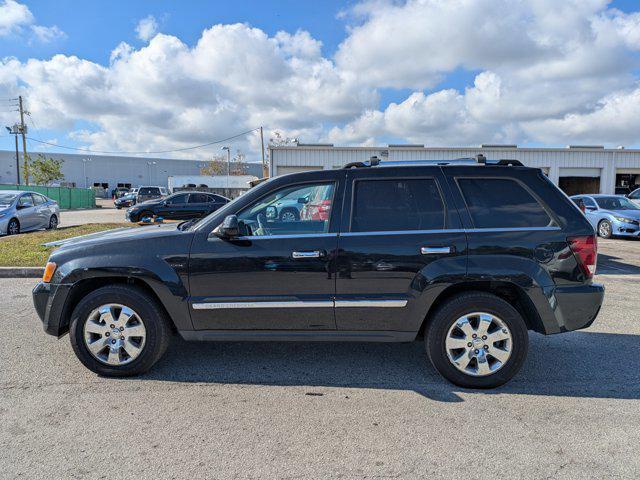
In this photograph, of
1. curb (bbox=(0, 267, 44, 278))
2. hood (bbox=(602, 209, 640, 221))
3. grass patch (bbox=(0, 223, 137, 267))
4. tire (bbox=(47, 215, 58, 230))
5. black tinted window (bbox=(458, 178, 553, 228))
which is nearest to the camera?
black tinted window (bbox=(458, 178, 553, 228))

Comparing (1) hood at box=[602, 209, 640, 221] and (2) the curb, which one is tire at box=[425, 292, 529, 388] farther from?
(1) hood at box=[602, 209, 640, 221]

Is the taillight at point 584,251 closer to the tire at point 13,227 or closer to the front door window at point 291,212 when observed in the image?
the front door window at point 291,212

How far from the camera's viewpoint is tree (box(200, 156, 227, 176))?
68.7 metres

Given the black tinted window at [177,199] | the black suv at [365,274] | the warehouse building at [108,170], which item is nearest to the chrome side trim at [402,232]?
the black suv at [365,274]

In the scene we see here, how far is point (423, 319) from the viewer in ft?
11.8

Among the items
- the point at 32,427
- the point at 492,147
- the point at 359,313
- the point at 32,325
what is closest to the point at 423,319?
the point at 359,313

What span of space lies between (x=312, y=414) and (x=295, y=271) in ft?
3.63

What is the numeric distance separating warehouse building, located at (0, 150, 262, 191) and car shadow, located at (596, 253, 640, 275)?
260 ft

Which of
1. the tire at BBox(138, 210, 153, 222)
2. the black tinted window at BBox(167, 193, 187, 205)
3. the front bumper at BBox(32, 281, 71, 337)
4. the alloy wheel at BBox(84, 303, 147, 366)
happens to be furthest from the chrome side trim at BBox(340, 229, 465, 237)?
the black tinted window at BBox(167, 193, 187, 205)

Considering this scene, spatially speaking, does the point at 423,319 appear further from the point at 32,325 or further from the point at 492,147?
the point at 492,147

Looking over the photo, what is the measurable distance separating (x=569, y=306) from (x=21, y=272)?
29.2 feet

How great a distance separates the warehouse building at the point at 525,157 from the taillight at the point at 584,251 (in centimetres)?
2011

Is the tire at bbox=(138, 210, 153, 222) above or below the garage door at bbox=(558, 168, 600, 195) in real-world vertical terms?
below

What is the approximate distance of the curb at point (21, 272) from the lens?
26.4 feet
